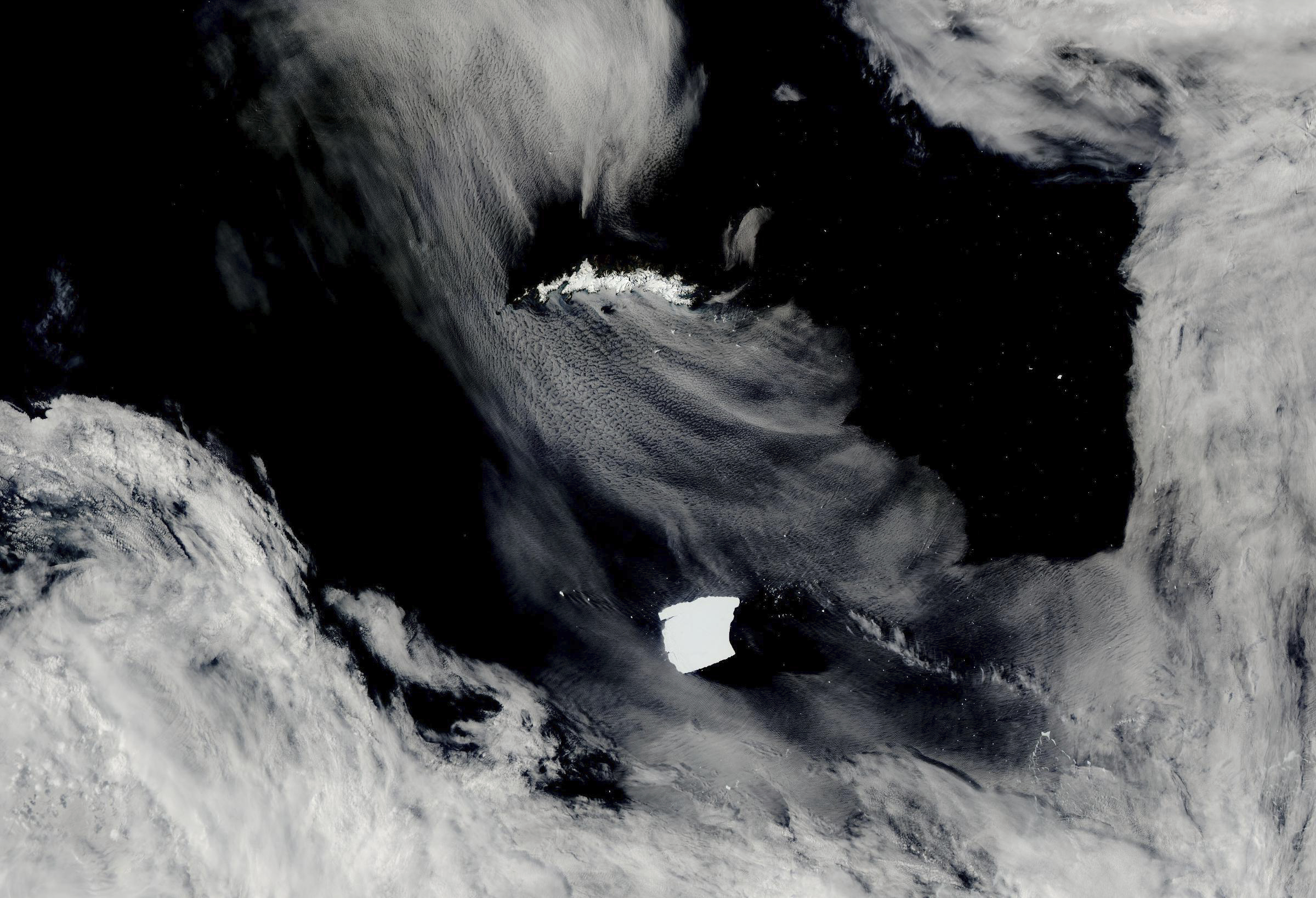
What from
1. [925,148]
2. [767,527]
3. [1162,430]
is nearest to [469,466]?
[767,527]

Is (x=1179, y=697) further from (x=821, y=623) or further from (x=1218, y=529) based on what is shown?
(x=821, y=623)

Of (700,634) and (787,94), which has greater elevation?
(787,94)

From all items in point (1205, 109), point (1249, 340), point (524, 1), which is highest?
point (1205, 109)

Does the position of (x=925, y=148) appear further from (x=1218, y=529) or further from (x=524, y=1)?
(x=1218, y=529)

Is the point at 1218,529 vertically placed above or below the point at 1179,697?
above

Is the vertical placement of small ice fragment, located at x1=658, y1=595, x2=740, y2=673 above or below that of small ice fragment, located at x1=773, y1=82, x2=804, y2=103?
below

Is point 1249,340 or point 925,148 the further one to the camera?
point 925,148

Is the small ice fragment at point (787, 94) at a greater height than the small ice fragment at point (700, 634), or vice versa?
the small ice fragment at point (787, 94)
